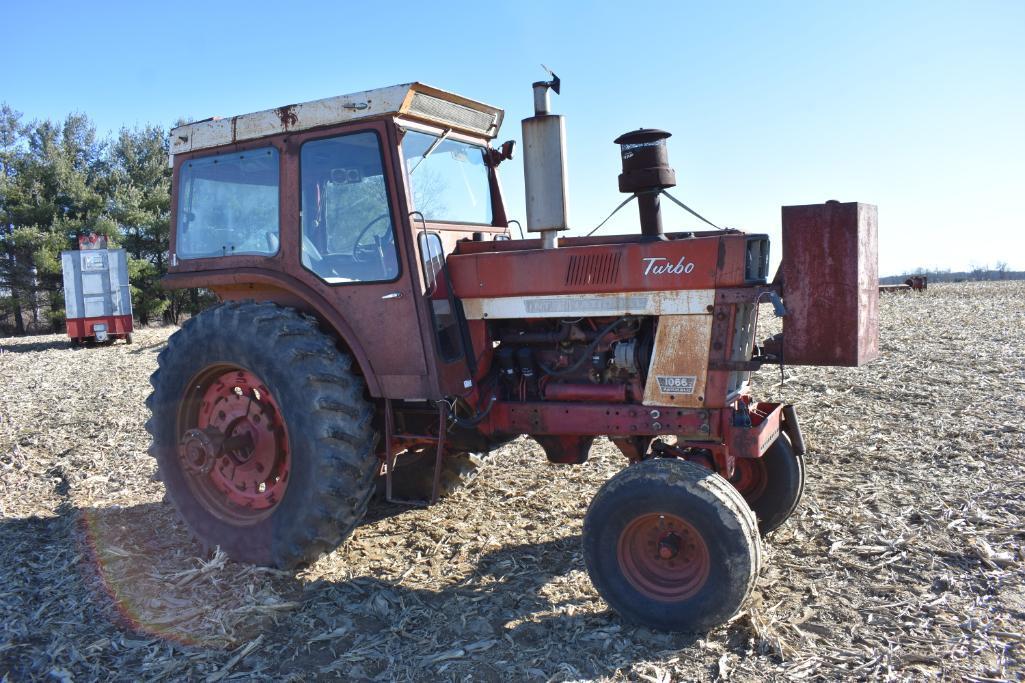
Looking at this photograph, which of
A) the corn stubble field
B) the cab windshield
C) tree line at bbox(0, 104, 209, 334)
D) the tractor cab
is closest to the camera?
→ the corn stubble field

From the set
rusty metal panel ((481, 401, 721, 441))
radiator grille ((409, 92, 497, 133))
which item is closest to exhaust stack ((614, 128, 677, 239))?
rusty metal panel ((481, 401, 721, 441))

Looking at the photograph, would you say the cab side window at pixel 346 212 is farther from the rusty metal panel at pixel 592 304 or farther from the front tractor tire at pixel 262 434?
the rusty metal panel at pixel 592 304

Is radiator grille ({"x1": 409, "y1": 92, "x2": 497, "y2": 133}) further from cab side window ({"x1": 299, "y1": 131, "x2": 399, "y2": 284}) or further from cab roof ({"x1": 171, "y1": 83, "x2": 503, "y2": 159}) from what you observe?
cab side window ({"x1": 299, "y1": 131, "x2": 399, "y2": 284})

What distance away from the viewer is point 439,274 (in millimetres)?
4398

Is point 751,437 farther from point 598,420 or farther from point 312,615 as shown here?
point 312,615

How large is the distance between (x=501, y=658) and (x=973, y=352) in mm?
9628

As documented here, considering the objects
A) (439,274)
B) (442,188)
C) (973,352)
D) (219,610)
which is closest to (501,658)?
(219,610)

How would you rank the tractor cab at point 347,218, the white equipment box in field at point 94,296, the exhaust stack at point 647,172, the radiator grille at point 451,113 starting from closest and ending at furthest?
the exhaust stack at point 647,172, the tractor cab at point 347,218, the radiator grille at point 451,113, the white equipment box in field at point 94,296

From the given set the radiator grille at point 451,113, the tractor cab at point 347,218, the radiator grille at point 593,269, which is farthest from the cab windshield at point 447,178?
the radiator grille at point 593,269

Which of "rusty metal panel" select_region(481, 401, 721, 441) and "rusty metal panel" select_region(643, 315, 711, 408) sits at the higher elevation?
"rusty metal panel" select_region(643, 315, 711, 408)

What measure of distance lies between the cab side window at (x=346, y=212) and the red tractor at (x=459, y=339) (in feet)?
0.04

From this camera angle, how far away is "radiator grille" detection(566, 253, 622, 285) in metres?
4.10

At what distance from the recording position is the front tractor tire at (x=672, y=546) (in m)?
3.54

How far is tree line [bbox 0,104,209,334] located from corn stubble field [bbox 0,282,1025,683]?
22904 mm
